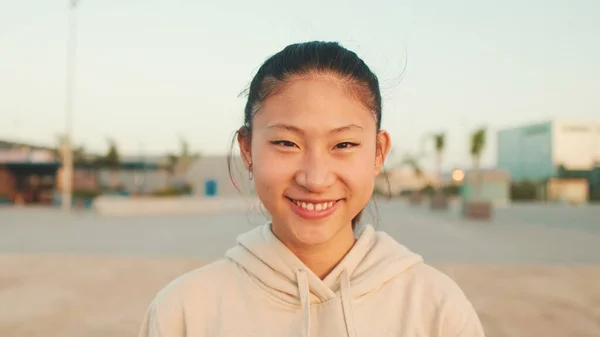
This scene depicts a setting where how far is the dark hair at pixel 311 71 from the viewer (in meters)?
1.55

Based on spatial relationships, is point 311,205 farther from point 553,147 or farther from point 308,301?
point 553,147

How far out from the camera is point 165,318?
1.54 metres

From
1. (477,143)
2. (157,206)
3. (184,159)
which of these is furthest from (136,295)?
(184,159)

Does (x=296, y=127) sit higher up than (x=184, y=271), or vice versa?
(x=296, y=127)

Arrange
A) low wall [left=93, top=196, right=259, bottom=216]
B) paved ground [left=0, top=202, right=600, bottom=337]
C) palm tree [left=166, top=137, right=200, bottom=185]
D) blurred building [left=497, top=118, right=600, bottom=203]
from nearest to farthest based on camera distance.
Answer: paved ground [left=0, top=202, right=600, bottom=337] → low wall [left=93, top=196, right=259, bottom=216] → palm tree [left=166, top=137, right=200, bottom=185] → blurred building [left=497, top=118, right=600, bottom=203]

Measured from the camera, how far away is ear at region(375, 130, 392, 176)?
176 cm

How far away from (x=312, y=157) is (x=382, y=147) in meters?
0.39

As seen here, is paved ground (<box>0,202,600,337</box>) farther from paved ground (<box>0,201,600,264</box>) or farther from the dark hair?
the dark hair

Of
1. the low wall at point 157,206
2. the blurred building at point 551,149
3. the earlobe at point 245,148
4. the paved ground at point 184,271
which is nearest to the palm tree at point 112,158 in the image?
the low wall at point 157,206

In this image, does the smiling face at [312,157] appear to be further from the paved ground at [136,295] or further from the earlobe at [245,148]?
the paved ground at [136,295]

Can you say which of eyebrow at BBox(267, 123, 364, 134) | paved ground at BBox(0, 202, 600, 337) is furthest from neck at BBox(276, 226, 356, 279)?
paved ground at BBox(0, 202, 600, 337)

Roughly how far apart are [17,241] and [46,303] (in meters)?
7.20

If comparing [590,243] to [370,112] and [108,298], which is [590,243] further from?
[370,112]

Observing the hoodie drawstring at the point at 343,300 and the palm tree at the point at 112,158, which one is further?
the palm tree at the point at 112,158
